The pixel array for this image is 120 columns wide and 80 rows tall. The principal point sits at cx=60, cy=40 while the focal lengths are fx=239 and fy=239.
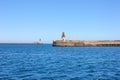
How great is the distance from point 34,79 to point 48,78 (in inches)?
52.2

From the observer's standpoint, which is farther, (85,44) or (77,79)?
(85,44)

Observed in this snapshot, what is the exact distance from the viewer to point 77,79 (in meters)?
20.7

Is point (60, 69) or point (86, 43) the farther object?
point (86, 43)

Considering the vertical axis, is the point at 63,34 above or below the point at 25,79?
above

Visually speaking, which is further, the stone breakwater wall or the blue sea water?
the stone breakwater wall

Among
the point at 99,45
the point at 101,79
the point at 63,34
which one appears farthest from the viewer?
the point at 99,45

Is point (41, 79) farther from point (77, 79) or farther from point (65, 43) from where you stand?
point (65, 43)

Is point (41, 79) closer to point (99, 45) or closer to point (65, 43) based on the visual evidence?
point (65, 43)

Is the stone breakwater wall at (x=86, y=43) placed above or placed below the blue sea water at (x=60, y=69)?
above

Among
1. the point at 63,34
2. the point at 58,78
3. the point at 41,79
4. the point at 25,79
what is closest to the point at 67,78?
the point at 58,78

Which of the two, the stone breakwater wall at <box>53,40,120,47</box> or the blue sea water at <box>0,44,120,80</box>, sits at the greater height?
the stone breakwater wall at <box>53,40,120,47</box>

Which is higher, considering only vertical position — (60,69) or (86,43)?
(86,43)

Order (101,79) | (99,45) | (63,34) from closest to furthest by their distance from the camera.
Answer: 1. (101,79)
2. (63,34)
3. (99,45)

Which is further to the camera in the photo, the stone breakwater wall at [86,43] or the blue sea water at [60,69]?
the stone breakwater wall at [86,43]
